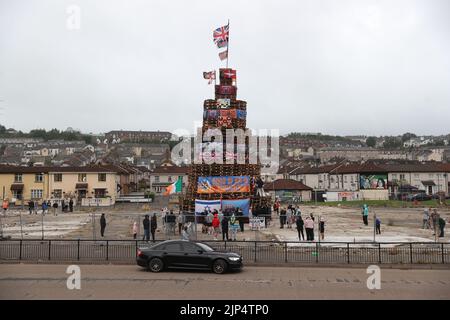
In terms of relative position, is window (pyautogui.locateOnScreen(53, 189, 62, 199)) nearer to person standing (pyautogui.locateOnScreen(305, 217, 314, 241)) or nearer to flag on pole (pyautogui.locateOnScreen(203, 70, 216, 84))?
flag on pole (pyautogui.locateOnScreen(203, 70, 216, 84))

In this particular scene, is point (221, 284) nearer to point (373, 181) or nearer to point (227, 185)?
point (227, 185)

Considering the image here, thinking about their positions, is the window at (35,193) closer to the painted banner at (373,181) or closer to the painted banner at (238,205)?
the painted banner at (238,205)

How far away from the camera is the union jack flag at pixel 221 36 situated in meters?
53.8

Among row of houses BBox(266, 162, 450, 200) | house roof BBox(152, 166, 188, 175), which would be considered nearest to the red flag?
row of houses BBox(266, 162, 450, 200)

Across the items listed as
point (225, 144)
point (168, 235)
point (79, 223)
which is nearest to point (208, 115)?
point (225, 144)

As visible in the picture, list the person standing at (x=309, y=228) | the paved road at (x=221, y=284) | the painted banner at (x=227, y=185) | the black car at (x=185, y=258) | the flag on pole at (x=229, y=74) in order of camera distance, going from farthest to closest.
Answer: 1. the flag on pole at (x=229, y=74)
2. the painted banner at (x=227, y=185)
3. the person standing at (x=309, y=228)
4. the black car at (x=185, y=258)
5. the paved road at (x=221, y=284)

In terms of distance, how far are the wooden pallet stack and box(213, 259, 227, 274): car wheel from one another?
22341 millimetres

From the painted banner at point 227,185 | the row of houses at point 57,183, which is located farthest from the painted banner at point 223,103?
the row of houses at point 57,183

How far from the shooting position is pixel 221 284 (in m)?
17.4

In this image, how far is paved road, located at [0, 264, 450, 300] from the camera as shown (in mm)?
15500

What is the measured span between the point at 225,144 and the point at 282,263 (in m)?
27.7

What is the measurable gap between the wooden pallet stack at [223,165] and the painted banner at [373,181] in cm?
3598

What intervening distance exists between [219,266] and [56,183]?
52.5 metres
